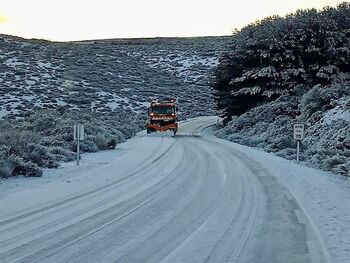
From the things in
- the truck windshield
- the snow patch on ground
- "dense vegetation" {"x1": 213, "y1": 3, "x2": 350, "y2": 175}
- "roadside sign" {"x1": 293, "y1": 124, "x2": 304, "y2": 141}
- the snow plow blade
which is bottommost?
the snow patch on ground

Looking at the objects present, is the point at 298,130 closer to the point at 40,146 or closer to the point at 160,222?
the point at 40,146

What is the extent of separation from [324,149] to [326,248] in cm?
1444

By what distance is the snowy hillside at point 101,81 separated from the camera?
40.1m

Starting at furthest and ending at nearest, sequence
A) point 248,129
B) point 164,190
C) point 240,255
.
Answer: point 248,129 < point 164,190 < point 240,255

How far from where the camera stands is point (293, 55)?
127 ft

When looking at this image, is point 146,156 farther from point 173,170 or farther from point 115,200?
point 115,200

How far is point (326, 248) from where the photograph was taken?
698 cm

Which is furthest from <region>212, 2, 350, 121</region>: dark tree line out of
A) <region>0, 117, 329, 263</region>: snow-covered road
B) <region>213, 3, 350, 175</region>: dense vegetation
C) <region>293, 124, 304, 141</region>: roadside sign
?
<region>0, 117, 329, 263</region>: snow-covered road

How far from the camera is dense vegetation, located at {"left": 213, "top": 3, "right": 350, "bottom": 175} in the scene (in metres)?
33.5

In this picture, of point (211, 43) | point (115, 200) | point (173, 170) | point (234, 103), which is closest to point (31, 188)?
point (115, 200)

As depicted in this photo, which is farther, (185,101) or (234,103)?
(185,101)

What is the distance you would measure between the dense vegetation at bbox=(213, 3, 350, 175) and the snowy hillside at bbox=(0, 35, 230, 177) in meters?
8.79

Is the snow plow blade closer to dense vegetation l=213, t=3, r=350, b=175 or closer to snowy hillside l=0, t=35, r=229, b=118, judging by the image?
dense vegetation l=213, t=3, r=350, b=175

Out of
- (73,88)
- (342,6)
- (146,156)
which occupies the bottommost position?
(146,156)
